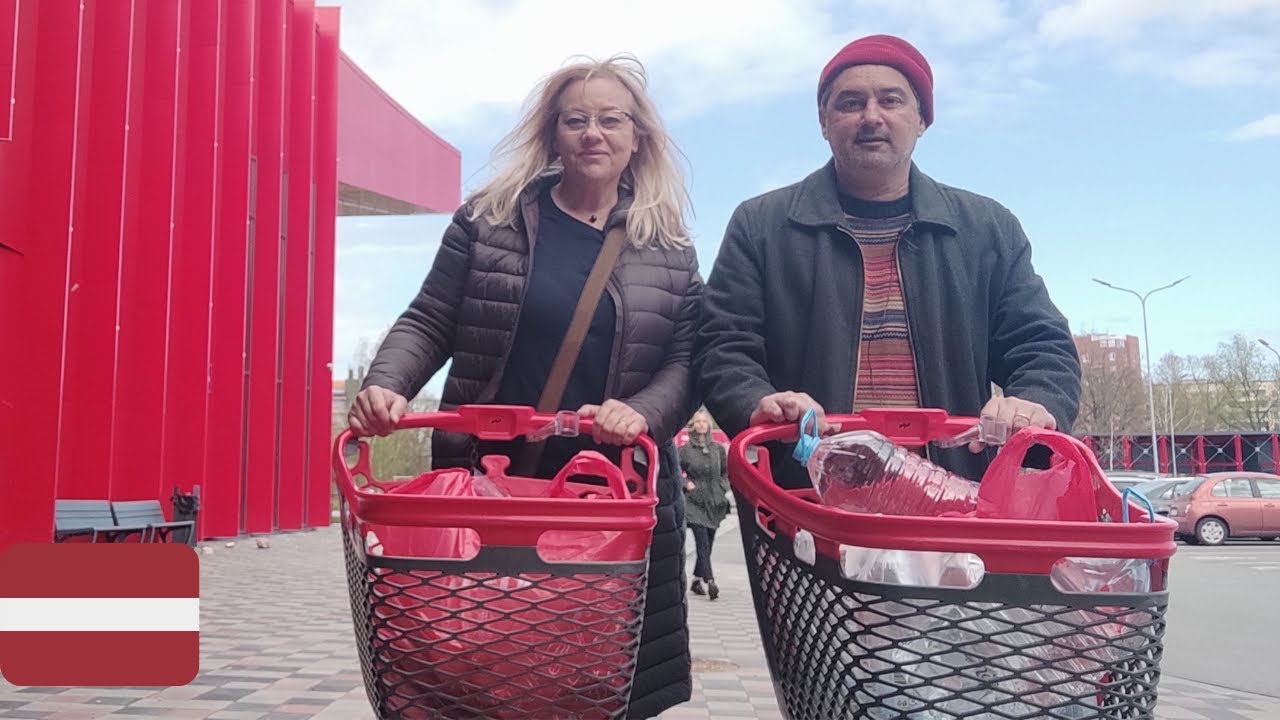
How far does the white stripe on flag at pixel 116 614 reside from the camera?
11.5ft

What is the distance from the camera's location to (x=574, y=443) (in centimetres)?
244

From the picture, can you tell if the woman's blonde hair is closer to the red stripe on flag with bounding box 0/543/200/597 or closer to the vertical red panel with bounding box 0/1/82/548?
the red stripe on flag with bounding box 0/543/200/597

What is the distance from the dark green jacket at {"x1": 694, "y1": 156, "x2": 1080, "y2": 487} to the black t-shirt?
8.5 inches

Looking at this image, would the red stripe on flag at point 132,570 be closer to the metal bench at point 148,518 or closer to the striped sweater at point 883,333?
the striped sweater at point 883,333

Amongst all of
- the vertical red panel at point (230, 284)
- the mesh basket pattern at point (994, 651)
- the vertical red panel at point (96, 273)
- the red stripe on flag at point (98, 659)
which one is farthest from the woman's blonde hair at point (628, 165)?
the vertical red panel at point (230, 284)

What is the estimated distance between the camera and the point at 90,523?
1325 centimetres

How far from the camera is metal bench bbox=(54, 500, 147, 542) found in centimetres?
1270

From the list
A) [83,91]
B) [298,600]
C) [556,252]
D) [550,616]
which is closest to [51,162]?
[83,91]

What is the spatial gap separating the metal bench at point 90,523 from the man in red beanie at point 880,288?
12.0m

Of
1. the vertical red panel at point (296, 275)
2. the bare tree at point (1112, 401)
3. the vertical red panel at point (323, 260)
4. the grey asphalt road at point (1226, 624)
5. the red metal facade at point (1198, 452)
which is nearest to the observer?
the grey asphalt road at point (1226, 624)

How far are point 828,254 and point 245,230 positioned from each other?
709 inches

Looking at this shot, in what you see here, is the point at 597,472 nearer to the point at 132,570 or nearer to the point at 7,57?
the point at 132,570

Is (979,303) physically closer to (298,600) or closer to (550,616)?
A: (550,616)

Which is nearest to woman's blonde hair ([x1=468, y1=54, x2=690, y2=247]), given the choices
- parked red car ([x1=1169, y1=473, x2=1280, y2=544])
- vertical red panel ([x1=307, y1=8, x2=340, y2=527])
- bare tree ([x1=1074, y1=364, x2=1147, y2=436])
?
parked red car ([x1=1169, y1=473, x2=1280, y2=544])
